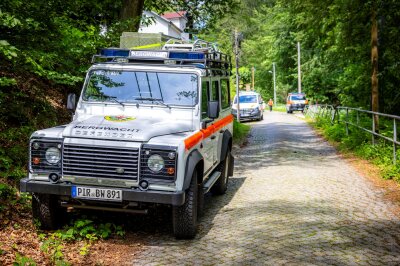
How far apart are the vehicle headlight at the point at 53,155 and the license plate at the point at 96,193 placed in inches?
16.6

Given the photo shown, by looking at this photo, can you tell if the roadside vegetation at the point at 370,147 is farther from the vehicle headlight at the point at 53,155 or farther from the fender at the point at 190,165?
the vehicle headlight at the point at 53,155

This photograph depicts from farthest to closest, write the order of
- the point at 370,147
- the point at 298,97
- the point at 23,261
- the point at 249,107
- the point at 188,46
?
the point at 298,97 → the point at 249,107 → the point at 370,147 → the point at 188,46 → the point at 23,261

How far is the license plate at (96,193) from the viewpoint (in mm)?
6059

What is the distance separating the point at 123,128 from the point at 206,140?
5.27 feet

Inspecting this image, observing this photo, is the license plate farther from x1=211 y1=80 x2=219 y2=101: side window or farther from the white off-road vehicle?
x1=211 y1=80 x2=219 y2=101: side window

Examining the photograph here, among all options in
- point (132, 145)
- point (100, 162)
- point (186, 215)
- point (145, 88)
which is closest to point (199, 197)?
point (186, 215)

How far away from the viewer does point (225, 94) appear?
960cm

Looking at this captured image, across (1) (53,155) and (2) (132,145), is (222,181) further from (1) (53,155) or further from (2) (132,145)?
(1) (53,155)

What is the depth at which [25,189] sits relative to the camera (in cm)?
620

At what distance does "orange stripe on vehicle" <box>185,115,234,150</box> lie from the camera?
21.0ft

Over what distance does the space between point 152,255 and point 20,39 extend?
154 inches

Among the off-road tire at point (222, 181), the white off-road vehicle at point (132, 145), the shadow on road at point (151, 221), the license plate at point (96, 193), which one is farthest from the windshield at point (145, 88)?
the off-road tire at point (222, 181)

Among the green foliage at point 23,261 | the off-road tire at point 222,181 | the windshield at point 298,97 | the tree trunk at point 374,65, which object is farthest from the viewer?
the windshield at point 298,97

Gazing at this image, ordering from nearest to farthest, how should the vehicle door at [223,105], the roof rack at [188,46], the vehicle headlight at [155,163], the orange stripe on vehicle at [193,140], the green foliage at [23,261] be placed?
the green foliage at [23,261], the vehicle headlight at [155,163], the orange stripe on vehicle at [193,140], the vehicle door at [223,105], the roof rack at [188,46]
